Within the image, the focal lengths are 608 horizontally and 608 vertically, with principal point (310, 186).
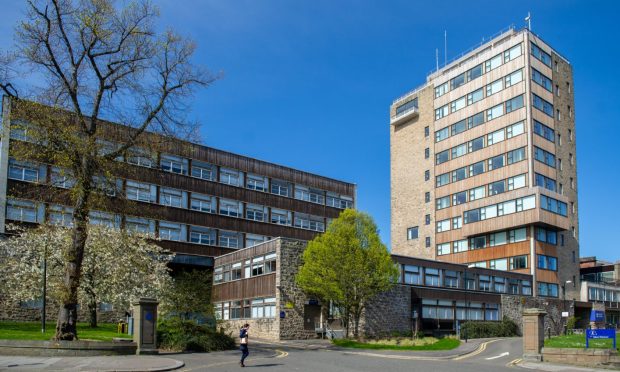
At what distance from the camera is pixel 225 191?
6178cm

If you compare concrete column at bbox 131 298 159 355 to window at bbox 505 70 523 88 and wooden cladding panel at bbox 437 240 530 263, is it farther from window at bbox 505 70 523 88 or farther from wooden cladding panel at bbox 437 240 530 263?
window at bbox 505 70 523 88

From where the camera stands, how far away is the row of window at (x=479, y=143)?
67.8 m

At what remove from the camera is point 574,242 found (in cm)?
7062

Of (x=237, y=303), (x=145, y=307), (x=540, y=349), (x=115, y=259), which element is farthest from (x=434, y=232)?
(x=145, y=307)

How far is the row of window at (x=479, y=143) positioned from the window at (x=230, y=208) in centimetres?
2816

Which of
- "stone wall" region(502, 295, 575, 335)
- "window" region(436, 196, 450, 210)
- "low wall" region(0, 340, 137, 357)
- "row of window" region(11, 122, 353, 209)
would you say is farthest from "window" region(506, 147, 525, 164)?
"low wall" region(0, 340, 137, 357)

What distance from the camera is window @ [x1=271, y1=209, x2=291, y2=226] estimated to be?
6556 cm

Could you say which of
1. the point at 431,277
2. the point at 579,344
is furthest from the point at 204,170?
the point at 579,344

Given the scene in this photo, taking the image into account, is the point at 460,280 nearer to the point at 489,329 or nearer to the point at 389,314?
the point at 489,329

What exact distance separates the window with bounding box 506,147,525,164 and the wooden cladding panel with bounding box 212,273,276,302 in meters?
35.2

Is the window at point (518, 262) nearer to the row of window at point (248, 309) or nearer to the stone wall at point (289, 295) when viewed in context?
the stone wall at point (289, 295)

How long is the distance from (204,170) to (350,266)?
25.8m

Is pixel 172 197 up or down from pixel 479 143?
down

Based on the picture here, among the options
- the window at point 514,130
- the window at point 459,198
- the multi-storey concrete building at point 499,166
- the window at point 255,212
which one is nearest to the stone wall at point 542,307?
the multi-storey concrete building at point 499,166
